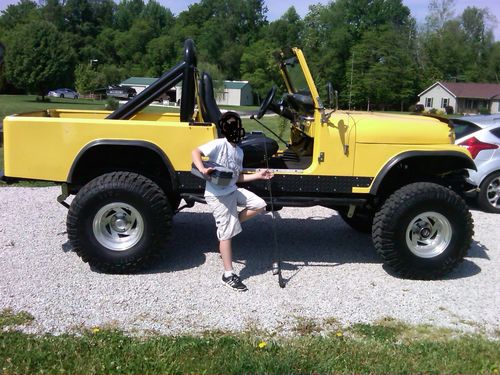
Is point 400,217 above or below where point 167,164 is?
below

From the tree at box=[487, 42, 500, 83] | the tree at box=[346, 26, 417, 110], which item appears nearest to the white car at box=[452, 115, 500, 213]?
the tree at box=[346, 26, 417, 110]

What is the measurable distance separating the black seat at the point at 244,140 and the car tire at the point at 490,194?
4.36 meters

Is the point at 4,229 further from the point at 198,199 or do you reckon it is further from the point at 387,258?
the point at 387,258

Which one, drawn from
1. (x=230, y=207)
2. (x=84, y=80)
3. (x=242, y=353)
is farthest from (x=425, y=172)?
(x=84, y=80)

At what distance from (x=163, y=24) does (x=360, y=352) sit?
12393cm

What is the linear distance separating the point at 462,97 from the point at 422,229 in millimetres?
71556

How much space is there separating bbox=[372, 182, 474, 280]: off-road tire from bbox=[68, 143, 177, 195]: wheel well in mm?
2009

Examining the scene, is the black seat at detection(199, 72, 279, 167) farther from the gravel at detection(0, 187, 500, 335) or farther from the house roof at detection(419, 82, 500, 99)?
the house roof at detection(419, 82, 500, 99)

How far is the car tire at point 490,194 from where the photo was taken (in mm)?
8641

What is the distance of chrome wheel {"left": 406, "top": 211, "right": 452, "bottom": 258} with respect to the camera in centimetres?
543

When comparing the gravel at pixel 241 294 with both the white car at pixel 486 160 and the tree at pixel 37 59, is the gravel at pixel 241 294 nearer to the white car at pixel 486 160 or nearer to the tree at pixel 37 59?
the white car at pixel 486 160

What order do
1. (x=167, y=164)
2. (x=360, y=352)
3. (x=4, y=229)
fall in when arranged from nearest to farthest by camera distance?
1. (x=360, y=352)
2. (x=167, y=164)
3. (x=4, y=229)

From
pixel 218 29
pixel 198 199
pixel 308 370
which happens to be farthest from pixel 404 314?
pixel 218 29

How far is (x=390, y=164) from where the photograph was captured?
17.4ft
